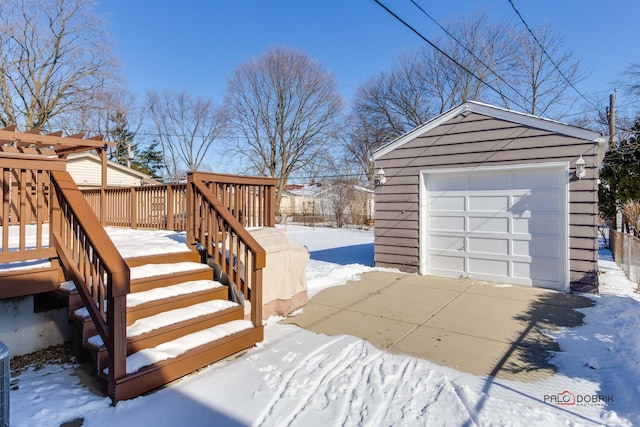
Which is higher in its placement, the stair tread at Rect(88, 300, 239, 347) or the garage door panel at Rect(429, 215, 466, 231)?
the garage door panel at Rect(429, 215, 466, 231)

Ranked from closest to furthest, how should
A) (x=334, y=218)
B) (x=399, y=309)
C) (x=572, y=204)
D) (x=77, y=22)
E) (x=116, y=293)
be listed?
(x=116, y=293) → (x=399, y=309) → (x=572, y=204) → (x=77, y=22) → (x=334, y=218)

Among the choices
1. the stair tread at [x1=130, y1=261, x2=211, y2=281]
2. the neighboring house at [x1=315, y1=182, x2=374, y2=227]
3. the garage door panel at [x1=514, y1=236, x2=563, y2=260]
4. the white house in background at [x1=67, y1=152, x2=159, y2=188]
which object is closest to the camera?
the stair tread at [x1=130, y1=261, x2=211, y2=281]

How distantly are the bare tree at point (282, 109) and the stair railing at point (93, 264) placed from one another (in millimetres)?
20972

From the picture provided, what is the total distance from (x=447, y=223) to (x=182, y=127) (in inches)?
1037

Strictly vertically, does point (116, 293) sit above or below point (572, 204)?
below

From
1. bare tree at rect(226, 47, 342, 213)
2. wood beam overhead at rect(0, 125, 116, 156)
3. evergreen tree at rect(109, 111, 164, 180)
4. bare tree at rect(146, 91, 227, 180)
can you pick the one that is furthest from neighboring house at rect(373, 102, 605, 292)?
evergreen tree at rect(109, 111, 164, 180)

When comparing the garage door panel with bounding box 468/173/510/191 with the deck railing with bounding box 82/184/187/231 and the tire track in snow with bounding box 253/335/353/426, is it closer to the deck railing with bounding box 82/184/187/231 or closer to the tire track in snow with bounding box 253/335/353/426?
the tire track in snow with bounding box 253/335/353/426

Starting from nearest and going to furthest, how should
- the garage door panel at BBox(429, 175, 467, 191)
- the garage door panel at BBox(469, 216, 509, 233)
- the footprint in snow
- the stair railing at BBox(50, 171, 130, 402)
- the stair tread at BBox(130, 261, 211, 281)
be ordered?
the stair railing at BBox(50, 171, 130, 402), the footprint in snow, the stair tread at BBox(130, 261, 211, 281), the garage door panel at BBox(469, 216, 509, 233), the garage door panel at BBox(429, 175, 467, 191)

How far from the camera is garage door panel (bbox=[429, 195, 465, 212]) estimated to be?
20.9ft

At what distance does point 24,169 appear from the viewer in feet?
9.53

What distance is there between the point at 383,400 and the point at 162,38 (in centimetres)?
1923

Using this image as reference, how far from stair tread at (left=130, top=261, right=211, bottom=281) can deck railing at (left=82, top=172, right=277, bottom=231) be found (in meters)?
0.81

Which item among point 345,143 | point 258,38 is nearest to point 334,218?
point 345,143

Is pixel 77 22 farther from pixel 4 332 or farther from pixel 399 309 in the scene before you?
pixel 399 309
